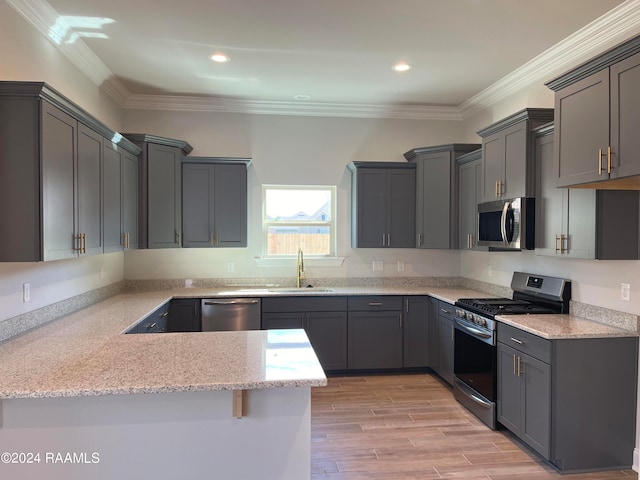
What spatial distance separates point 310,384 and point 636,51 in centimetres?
235

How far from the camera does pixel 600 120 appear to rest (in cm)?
242

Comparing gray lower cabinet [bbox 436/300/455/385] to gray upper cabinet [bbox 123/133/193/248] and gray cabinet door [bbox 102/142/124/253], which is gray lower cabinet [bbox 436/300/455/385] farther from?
gray cabinet door [bbox 102/142/124/253]

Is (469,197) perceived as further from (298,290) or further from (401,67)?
(298,290)

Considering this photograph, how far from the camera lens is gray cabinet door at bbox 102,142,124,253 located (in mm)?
3148

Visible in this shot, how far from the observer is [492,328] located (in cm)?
317

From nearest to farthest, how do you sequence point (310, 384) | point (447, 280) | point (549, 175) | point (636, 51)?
point (310, 384), point (636, 51), point (549, 175), point (447, 280)

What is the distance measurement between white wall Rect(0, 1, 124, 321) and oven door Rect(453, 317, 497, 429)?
3215mm

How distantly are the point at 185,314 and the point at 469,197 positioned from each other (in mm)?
3050

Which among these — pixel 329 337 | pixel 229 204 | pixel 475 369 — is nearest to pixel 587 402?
pixel 475 369

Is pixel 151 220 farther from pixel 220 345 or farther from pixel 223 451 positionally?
pixel 223 451

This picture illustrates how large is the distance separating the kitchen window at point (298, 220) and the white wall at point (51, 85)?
5.89 ft

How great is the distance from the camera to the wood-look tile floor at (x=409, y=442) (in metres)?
2.64

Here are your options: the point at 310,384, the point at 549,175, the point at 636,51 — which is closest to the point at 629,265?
the point at 549,175

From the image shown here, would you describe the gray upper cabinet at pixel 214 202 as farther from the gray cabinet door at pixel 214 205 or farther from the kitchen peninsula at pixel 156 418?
the kitchen peninsula at pixel 156 418
